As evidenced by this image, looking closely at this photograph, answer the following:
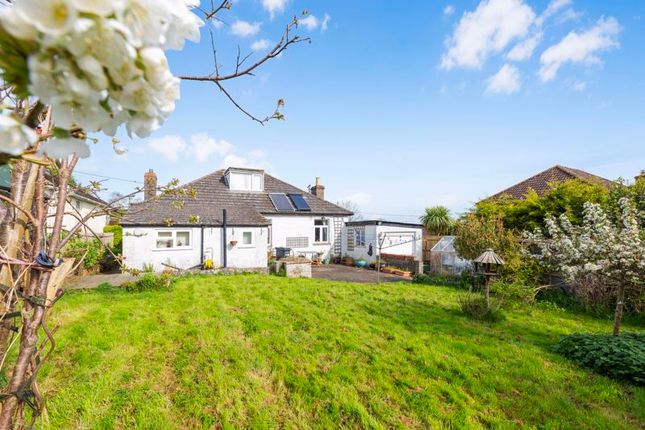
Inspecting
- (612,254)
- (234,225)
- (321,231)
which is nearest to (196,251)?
(234,225)

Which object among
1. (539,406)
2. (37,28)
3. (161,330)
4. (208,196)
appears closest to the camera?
(37,28)

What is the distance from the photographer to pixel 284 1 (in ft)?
12.3

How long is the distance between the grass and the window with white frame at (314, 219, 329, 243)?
12480mm

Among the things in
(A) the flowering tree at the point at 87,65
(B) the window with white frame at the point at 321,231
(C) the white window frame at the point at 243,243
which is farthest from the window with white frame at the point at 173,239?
(A) the flowering tree at the point at 87,65

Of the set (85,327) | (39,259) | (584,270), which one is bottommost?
(85,327)

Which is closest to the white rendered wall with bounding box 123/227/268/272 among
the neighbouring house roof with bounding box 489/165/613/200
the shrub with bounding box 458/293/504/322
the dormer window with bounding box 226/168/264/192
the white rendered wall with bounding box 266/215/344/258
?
the white rendered wall with bounding box 266/215/344/258

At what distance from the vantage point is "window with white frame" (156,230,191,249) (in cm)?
1371

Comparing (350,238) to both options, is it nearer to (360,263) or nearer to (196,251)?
(360,263)

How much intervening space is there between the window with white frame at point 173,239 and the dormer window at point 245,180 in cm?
552

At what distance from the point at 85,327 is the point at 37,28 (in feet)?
25.0

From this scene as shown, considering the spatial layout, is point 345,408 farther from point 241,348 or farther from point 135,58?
point 135,58

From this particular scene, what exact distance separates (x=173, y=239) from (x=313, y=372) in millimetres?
11583

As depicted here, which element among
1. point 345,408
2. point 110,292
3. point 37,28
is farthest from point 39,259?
point 110,292

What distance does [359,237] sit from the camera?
65.6 feet
